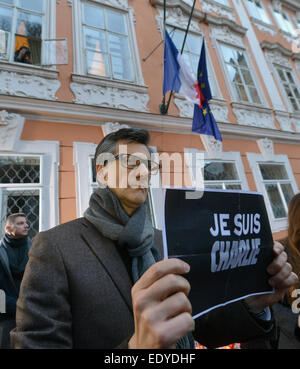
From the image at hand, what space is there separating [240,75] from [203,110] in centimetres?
321

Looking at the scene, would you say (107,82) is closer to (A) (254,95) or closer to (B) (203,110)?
(B) (203,110)

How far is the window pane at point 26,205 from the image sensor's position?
8.79 ft

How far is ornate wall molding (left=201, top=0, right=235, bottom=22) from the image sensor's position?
226 inches

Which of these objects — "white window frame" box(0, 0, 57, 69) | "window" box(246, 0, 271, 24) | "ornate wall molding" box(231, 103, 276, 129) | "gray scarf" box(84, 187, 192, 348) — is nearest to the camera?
"gray scarf" box(84, 187, 192, 348)

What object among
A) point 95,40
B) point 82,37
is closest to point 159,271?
point 82,37

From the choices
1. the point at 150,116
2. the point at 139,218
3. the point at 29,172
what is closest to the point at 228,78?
the point at 150,116

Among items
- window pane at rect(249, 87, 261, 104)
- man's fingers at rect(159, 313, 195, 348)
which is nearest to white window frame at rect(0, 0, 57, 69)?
man's fingers at rect(159, 313, 195, 348)

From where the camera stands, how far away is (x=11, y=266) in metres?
1.95

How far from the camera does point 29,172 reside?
291cm

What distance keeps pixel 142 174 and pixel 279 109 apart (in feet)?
20.9

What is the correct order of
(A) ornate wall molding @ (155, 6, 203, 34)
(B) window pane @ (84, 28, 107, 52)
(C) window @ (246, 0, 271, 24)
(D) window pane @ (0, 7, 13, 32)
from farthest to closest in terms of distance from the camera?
(C) window @ (246, 0, 271, 24) < (A) ornate wall molding @ (155, 6, 203, 34) < (B) window pane @ (84, 28, 107, 52) < (D) window pane @ (0, 7, 13, 32)

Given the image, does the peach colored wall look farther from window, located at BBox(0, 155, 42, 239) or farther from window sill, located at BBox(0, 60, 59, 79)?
window sill, located at BBox(0, 60, 59, 79)

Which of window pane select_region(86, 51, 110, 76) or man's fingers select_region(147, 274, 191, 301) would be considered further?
window pane select_region(86, 51, 110, 76)
